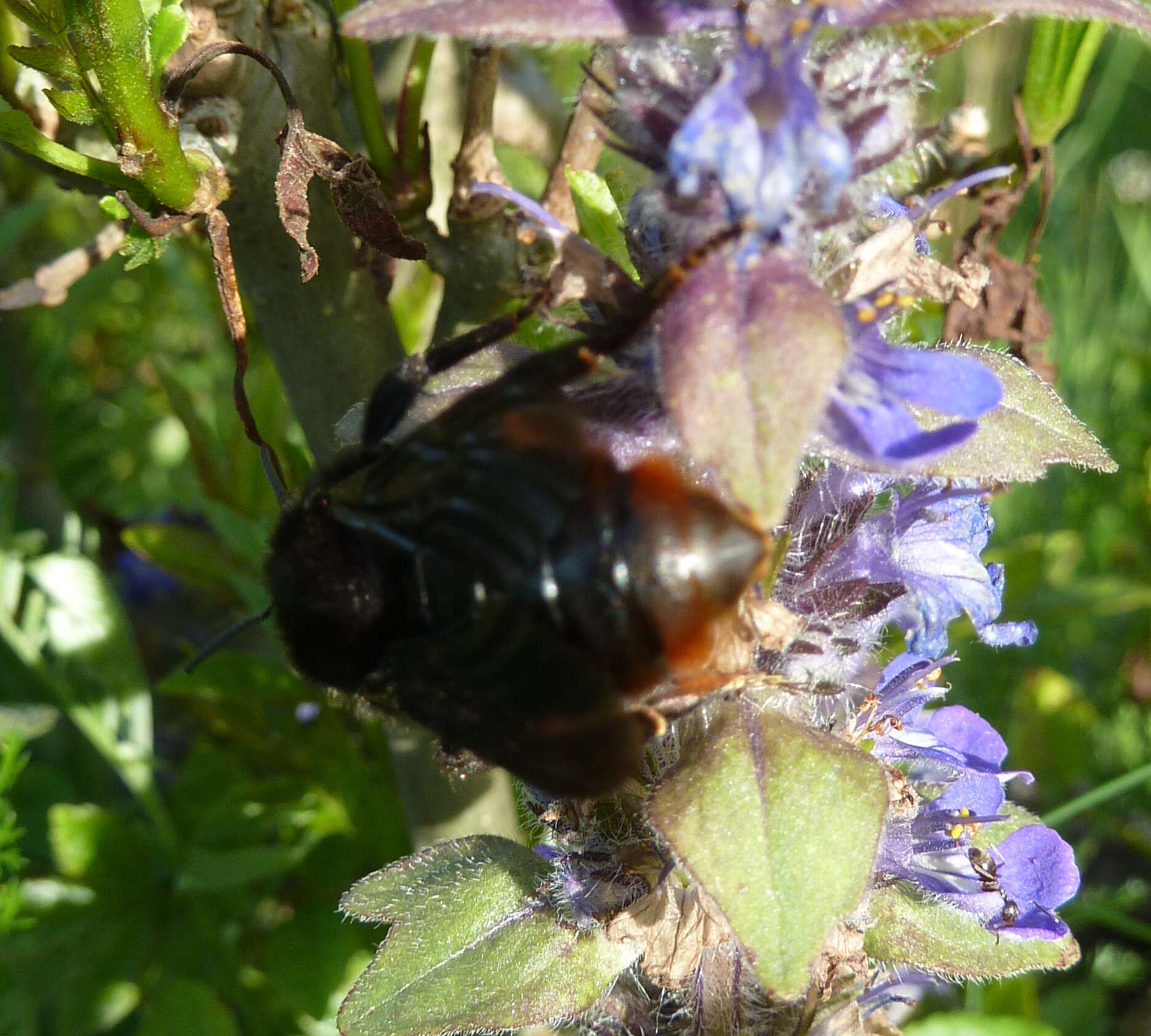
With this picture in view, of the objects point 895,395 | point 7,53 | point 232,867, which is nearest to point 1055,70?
point 895,395

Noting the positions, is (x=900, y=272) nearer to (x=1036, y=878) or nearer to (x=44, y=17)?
(x=1036, y=878)

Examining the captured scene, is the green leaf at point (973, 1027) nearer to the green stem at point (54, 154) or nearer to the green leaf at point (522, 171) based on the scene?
the green leaf at point (522, 171)

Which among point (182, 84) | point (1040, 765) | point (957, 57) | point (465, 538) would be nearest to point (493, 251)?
point (182, 84)

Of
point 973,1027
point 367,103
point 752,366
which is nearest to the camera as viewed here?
point 752,366

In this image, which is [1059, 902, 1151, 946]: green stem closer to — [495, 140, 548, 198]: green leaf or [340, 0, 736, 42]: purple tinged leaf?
[495, 140, 548, 198]: green leaf

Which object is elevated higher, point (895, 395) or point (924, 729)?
point (895, 395)

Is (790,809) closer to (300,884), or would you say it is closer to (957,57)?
(300,884)
